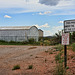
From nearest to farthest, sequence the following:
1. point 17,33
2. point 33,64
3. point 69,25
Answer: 1. point 69,25
2. point 33,64
3. point 17,33

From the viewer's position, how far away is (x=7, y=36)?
37.7 m

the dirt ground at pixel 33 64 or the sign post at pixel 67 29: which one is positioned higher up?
the sign post at pixel 67 29

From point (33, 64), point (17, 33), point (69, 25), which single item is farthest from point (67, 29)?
point (17, 33)

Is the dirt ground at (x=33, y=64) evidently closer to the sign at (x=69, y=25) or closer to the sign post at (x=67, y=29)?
the sign post at (x=67, y=29)

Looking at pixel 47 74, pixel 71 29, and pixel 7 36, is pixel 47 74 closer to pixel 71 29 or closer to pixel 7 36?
pixel 71 29

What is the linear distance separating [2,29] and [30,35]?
7.23 m

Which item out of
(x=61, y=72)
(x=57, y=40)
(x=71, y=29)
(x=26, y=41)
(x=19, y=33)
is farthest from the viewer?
(x=19, y=33)

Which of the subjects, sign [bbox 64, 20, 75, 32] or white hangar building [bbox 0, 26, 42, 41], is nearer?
sign [bbox 64, 20, 75, 32]

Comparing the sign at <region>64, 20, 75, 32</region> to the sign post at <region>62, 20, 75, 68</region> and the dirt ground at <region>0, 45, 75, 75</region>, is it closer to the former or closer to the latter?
the sign post at <region>62, 20, 75, 68</region>

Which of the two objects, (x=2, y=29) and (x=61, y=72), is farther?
(x=2, y=29)

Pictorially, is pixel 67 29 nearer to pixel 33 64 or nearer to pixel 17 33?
pixel 33 64

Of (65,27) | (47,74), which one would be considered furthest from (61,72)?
(65,27)

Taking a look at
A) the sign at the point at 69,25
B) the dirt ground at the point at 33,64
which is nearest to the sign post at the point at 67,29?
the sign at the point at 69,25

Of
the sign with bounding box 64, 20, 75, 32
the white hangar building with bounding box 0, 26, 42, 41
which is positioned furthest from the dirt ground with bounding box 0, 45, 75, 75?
the white hangar building with bounding box 0, 26, 42, 41
